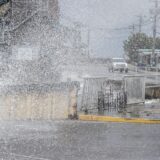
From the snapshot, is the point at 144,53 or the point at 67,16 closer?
the point at 67,16

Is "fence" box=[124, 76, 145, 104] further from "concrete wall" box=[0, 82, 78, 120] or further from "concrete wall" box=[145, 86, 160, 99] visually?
"concrete wall" box=[0, 82, 78, 120]

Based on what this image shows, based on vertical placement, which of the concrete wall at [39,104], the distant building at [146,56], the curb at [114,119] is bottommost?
the curb at [114,119]

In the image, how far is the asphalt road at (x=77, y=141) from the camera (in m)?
9.13

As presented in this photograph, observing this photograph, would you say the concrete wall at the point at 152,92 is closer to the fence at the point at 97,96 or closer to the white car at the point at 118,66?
the fence at the point at 97,96

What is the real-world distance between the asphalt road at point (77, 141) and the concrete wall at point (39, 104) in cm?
47

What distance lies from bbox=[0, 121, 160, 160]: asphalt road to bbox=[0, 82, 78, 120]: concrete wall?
0.47 m

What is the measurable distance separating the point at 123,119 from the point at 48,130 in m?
3.03

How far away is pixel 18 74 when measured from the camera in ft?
59.0

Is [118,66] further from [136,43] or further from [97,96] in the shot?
[97,96]

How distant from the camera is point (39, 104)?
1499cm

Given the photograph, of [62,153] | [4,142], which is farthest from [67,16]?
[62,153]

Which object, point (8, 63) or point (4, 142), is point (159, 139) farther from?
point (8, 63)

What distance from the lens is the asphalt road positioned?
30.0 ft

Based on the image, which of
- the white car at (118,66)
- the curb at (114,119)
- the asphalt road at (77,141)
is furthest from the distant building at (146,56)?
the asphalt road at (77,141)
